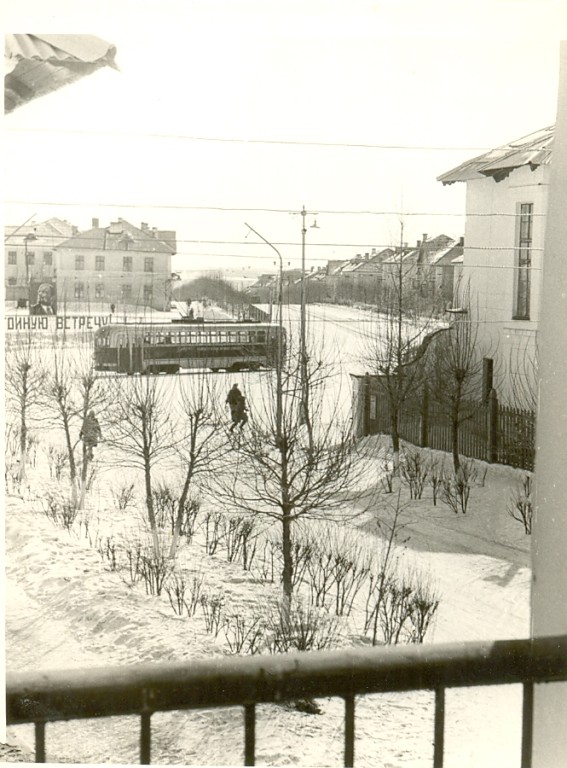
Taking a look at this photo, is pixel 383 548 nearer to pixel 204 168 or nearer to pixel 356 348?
pixel 356 348

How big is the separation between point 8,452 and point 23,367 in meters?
0.36

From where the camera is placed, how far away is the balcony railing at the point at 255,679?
4.21 feet

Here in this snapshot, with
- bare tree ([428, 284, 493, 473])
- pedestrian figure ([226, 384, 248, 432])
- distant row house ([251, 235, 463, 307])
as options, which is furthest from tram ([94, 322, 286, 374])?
bare tree ([428, 284, 493, 473])

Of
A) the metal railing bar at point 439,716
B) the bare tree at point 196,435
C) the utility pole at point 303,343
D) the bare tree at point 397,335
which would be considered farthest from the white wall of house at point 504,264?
the metal railing bar at point 439,716

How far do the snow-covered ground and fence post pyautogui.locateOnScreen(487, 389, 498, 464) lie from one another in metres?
0.07

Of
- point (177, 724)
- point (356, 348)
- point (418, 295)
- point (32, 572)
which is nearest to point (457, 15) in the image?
point (418, 295)

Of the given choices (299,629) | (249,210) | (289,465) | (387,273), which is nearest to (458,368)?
(387,273)

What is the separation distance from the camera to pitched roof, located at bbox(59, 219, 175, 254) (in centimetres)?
274

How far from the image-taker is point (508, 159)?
264cm

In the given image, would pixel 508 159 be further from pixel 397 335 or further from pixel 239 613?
pixel 239 613

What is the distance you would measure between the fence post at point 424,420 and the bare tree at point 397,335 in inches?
4.2

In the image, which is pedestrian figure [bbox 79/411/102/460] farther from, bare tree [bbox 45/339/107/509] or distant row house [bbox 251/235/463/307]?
distant row house [bbox 251/235/463/307]

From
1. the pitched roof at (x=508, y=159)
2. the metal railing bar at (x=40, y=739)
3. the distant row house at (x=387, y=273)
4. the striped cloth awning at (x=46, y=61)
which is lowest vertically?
the metal railing bar at (x=40, y=739)

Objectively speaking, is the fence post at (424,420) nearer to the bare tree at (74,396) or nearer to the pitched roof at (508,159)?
the pitched roof at (508,159)
